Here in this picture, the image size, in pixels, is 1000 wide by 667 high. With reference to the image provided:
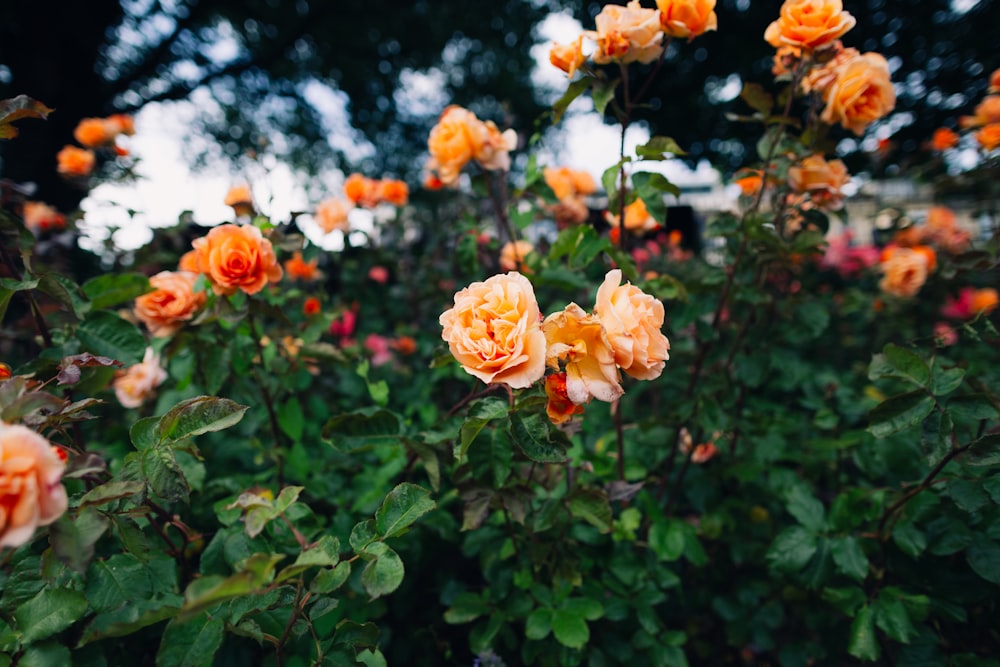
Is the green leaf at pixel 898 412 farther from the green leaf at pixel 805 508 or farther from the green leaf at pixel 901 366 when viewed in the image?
the green leaf at pixel 805 508

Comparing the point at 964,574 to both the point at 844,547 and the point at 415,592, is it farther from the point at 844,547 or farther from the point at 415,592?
the point at 415,592

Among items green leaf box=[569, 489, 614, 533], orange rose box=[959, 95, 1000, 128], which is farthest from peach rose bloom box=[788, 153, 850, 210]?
orange rose box=[959, 95, 1000, 128]

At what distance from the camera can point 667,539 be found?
130 cm

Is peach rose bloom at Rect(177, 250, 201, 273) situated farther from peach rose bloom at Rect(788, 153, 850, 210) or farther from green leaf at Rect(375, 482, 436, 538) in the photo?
peach rose bloom at Rect(788, 153, 850, 210)

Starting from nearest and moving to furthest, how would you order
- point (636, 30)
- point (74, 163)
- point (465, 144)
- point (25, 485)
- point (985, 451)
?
point (25, 485) < point (985, 451) < point (636, 30) < point (465, 144) < point (74, 163)

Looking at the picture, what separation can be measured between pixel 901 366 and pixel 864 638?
524 millimetres

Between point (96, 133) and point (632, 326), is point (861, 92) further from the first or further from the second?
point (96, 133)

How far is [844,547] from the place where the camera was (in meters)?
1.13

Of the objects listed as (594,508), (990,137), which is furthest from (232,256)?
(990,137)

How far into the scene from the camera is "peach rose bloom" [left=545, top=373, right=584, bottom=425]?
29.9 inches

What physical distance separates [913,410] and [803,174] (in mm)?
569

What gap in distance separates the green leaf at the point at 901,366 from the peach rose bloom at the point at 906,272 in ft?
5.91

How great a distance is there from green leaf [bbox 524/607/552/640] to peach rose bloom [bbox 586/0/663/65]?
111 cm

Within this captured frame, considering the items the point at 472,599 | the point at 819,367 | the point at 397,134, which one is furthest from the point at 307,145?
the point at 472,599
